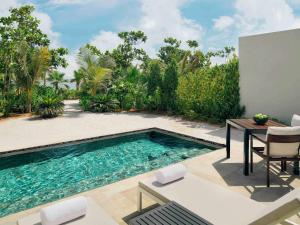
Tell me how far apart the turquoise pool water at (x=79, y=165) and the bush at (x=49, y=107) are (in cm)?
640

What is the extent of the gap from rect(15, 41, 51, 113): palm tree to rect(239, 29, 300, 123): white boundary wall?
11866 millimetres

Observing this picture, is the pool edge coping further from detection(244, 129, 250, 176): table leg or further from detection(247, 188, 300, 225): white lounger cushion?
detection(247, 188, 300, 225): white lounger cushion

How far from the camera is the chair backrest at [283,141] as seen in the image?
4438mm

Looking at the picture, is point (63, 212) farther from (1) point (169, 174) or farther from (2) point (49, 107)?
(2) point (49, 107)

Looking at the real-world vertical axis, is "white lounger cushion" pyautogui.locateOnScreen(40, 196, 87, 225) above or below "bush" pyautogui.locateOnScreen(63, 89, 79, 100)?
below

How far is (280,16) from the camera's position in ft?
27.2

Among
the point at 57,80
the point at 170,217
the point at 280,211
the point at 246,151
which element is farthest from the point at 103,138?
the point at 57,80

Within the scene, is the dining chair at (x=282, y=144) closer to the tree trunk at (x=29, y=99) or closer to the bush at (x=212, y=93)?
the bush at (x=212, y=93)

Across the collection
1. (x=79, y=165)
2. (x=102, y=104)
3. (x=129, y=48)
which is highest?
(x=129, y=48)

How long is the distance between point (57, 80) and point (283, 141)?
23.5 meters

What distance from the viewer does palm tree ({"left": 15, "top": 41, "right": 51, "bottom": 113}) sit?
1560cm

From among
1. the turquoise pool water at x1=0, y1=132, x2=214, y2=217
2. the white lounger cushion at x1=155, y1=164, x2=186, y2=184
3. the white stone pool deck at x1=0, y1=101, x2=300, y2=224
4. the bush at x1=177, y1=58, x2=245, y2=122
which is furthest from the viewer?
the bush at x1=177, y1=58, x2=245, y2=122

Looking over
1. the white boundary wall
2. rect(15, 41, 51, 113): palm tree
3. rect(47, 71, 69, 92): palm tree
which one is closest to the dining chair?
the white boundary wall

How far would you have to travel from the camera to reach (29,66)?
15781 mm
